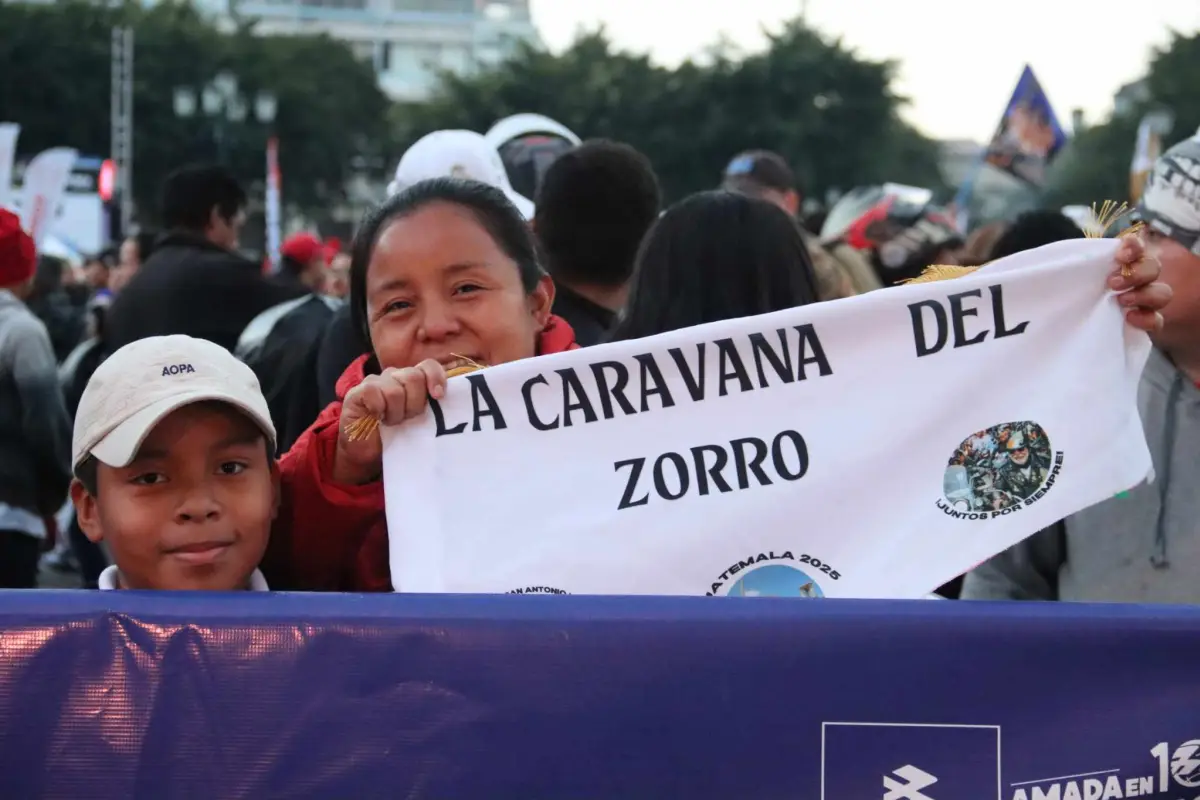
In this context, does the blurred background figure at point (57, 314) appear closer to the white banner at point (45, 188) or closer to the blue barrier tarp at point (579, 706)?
the white banner at point (45, 188)

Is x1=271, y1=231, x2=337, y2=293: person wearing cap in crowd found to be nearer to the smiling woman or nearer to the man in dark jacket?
the man in dark jacket

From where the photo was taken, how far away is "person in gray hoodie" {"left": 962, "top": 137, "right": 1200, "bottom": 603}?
2877 mm

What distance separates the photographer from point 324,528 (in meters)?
2.37

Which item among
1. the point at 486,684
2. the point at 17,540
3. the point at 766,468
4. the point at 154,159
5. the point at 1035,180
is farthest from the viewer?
the point at 154,159

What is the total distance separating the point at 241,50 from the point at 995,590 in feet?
187

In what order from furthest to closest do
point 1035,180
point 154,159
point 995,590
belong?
1. point 154,159
2. point 1035,180
3. point 995,590

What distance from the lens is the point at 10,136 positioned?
9398 mm

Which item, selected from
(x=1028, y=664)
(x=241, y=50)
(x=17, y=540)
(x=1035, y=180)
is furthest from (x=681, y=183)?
(x=1028, y=664)

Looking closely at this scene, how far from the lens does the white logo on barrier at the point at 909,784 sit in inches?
69.6

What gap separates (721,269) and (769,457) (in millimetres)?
845

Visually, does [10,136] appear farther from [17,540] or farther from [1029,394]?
[1029,394]

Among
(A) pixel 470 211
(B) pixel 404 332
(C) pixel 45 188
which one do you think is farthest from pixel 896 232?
(C) pixel 45 188

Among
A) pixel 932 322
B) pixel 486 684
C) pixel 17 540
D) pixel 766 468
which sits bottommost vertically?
pixel 486 684

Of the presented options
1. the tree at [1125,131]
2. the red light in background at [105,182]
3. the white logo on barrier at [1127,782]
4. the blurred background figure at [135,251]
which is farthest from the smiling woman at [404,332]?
the tree at [1125,131]
